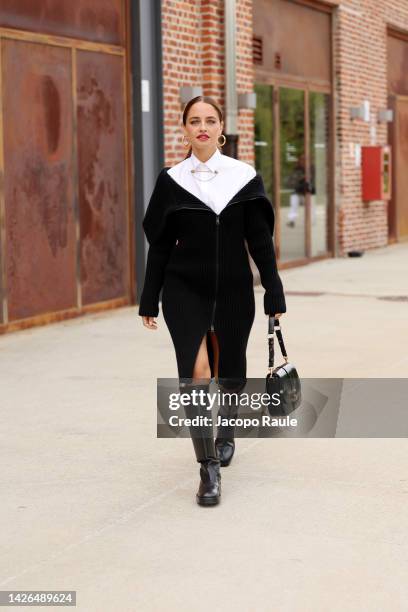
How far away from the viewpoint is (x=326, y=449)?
6.55 metres

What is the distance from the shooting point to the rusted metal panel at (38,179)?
1122cm

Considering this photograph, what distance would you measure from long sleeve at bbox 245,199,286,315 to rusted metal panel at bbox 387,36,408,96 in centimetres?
1738

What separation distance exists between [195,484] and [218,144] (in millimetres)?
1629

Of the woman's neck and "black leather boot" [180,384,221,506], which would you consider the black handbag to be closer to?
"black leather boot" [180,384,221,506]

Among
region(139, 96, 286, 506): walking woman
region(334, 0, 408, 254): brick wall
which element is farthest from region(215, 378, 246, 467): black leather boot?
region(334, 0, 408, 254): brick wall

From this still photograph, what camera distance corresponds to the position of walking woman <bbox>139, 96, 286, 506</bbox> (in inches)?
217

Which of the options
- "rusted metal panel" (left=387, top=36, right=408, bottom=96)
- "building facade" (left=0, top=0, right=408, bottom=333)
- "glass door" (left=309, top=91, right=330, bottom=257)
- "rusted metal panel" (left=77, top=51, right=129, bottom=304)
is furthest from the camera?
"rusted metal panel" (left=387, top=36, right=408, bottom=96)

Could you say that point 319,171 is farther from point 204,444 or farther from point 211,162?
point 204,444

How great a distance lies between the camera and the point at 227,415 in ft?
19.8

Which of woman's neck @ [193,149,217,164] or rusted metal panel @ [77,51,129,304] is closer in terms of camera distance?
woman's neck @ [193,149,217,164]

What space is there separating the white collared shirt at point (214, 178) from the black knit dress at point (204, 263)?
3 centimetres

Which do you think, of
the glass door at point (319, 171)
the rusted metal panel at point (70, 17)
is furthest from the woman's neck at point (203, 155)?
the glass door at point (319, 171)

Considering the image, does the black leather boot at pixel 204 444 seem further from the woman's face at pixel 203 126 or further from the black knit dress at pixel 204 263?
the woman's face at pixel 203 126

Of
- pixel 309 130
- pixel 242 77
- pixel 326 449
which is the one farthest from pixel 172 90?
pixel 326 449
